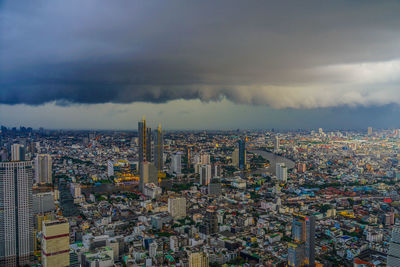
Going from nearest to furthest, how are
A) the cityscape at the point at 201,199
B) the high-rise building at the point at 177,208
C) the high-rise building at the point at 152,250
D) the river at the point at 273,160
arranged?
1. the cityscape at the point at 201,199
2. the high-rise building at the point at 152,250
3. the high-rise building at the point at 177,208
4. the river at the point at 273,160

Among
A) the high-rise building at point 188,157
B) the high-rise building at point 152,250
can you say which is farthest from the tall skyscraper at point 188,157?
the high-rise building at point 152,250

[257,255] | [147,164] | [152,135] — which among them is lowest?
[257,255]

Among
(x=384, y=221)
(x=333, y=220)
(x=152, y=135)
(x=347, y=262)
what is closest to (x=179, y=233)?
(x=347, y=262)

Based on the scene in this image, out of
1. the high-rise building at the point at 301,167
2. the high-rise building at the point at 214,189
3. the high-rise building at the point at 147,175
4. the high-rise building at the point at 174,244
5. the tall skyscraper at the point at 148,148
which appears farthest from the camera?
the tall skyscraper at the point at 148,148

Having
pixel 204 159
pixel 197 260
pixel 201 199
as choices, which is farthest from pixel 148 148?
pixel 197 260

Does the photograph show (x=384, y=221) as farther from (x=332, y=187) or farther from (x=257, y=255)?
(x=332, y=187)

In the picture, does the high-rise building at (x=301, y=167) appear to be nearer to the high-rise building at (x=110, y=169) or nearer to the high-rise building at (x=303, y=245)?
the high-rise building at (x=303, y=245)

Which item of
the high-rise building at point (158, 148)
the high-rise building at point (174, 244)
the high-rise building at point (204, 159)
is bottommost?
the high-rise building at point (174, 244)
